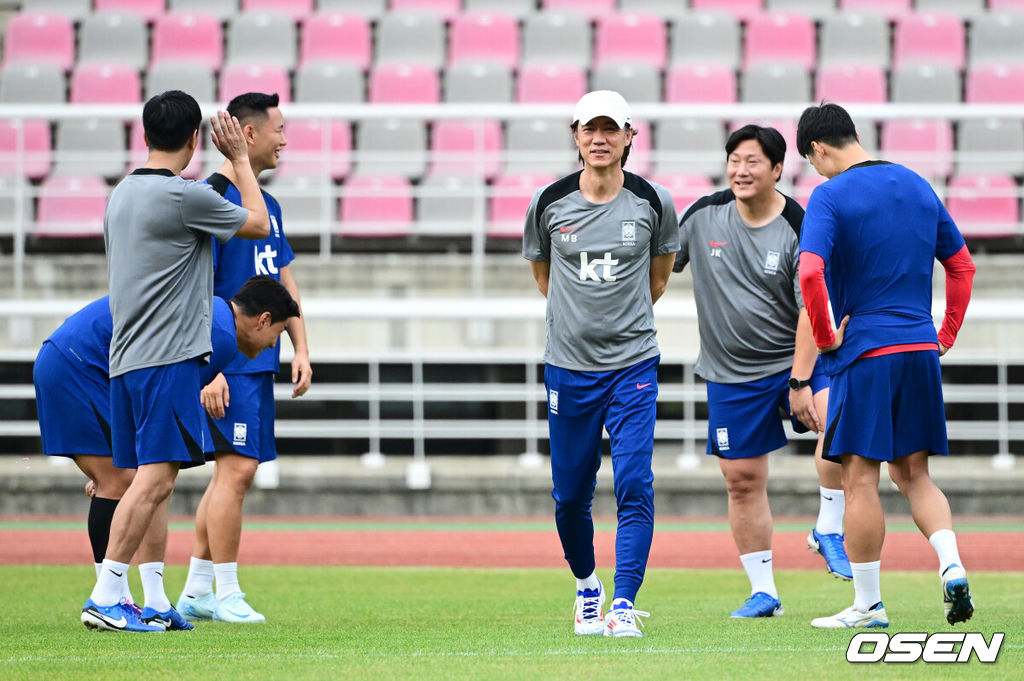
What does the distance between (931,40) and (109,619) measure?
40.8 feet

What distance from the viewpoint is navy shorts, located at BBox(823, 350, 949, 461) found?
5363 millimetres

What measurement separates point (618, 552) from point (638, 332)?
863 millimetres

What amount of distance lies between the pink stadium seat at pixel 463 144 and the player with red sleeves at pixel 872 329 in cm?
855

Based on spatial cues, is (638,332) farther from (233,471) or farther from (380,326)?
(380,326)

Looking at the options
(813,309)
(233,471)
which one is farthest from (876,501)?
(233,471)

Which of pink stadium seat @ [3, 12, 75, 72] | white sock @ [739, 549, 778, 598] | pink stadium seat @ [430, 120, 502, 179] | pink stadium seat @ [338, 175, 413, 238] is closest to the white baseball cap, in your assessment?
white sock @ [739, 549, 778, 598]

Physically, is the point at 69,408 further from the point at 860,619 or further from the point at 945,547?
the point at 945,547

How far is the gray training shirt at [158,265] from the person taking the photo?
5582 mm

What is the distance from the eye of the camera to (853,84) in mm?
14969

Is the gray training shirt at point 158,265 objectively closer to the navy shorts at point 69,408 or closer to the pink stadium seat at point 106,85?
the navy shorts at point 69,408

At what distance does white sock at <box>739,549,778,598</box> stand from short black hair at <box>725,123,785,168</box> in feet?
5.66

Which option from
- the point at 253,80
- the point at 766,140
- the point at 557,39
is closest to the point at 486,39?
the point at 557,39

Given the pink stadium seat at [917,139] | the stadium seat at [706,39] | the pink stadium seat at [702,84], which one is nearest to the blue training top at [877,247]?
the pink stadium seat at [917,139]

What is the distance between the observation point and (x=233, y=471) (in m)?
6.40
